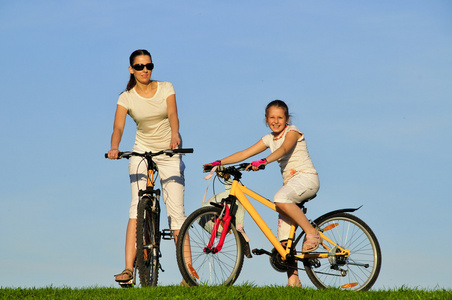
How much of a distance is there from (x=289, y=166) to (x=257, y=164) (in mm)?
817

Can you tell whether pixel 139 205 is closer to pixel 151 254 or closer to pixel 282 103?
pixel 151 254

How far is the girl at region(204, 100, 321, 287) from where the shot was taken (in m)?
9.11

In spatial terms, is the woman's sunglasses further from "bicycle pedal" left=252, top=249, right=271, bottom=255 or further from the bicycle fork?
"bicycle pedal" left=252, top=249, right=271, bottom=255

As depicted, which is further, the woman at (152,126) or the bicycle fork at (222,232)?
the woman at (152,126)

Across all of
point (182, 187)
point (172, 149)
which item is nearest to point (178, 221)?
point (182, 187)

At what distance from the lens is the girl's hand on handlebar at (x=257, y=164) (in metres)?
8.71

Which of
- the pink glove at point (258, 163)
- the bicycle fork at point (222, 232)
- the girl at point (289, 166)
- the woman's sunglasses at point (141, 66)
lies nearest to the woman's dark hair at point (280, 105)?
the girl at point (289, 166)

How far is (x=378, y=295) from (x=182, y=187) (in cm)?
319

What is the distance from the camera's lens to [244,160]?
31.5 ft

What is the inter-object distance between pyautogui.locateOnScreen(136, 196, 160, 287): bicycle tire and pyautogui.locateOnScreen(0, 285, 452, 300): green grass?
30 centimetres

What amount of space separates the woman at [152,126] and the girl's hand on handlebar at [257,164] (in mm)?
1334

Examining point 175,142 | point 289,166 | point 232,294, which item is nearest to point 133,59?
point 175,142

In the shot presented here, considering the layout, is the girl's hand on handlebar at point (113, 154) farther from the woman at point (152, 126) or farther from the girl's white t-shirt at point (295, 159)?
the girl's white t-shirt at point (295, 159)

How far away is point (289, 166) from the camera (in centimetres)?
937
